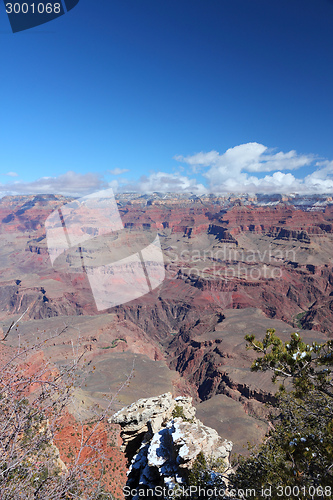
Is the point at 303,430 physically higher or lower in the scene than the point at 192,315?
higher

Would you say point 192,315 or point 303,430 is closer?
point 303,430

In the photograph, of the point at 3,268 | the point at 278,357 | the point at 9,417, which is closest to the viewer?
the point at 9,417

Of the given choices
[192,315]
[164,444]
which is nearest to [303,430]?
[164,444]

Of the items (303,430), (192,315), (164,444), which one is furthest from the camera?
(192,315)

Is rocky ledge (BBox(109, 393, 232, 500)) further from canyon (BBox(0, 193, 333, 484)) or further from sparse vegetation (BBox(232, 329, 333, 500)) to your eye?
canyon (BBox(0, 193, 333, 484))

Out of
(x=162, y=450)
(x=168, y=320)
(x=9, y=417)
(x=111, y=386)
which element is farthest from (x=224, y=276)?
(x=9, y=417)

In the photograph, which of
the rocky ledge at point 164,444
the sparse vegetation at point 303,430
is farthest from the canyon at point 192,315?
the rocky ledge at point 164,444

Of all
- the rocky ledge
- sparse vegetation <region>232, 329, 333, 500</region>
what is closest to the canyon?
sparse vegetation <region>232, 329, 333, 500</region>

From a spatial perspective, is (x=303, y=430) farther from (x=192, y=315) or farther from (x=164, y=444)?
(x=192, y=315)

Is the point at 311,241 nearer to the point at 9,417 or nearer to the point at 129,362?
the point at 129,362

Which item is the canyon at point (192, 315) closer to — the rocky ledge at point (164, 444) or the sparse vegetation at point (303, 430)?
the sparse vegetation at point (303, 430)
